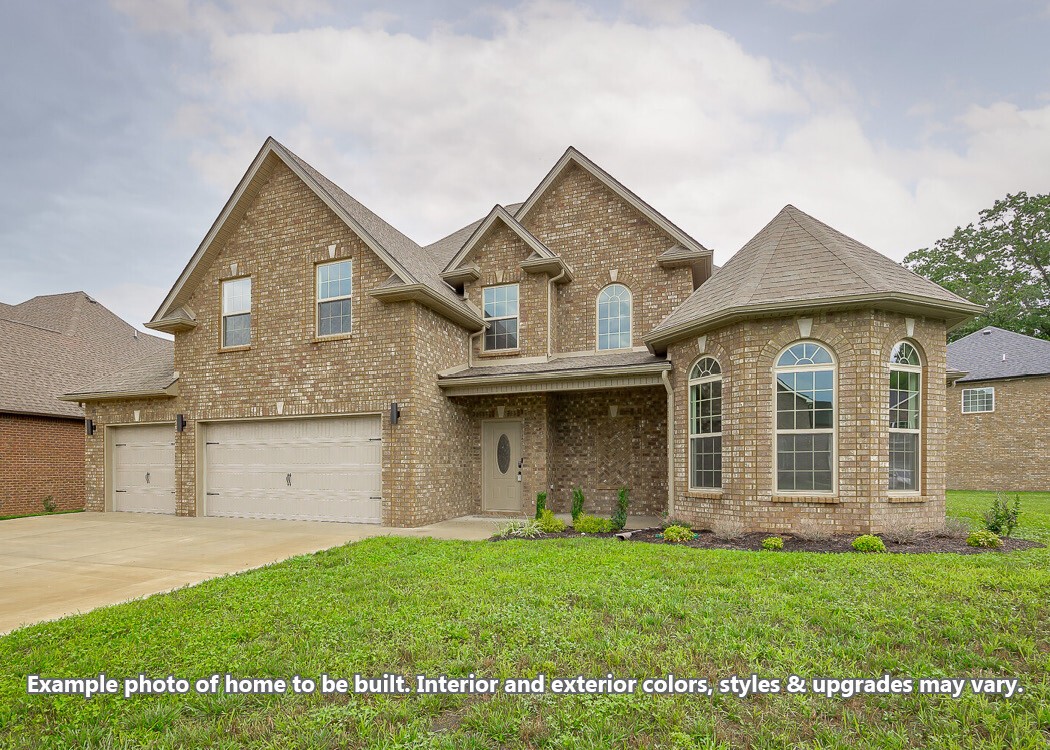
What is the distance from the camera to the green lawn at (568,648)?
9.86 ft

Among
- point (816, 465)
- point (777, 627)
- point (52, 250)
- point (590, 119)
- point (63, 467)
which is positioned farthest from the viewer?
point (52, 250)

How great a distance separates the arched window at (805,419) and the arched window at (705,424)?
1044 millimetres

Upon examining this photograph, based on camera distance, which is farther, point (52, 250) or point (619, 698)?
point (52, 250)

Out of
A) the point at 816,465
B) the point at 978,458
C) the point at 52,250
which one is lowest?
the point at 978,458

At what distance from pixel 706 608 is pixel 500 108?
1551 centimetres

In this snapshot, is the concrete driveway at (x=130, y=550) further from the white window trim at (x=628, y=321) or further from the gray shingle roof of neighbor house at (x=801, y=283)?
the gray shingle roof of neighbor house at (x=801, y=283)

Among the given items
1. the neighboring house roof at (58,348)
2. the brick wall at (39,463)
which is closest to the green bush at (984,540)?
the neighboring house roof at (58,348)

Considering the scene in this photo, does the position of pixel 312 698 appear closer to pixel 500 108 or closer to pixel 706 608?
pixel 706 608

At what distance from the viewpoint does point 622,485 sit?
12609 mm

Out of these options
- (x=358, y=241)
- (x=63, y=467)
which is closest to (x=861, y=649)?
(x=358, y=241)

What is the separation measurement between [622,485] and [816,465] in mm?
4899

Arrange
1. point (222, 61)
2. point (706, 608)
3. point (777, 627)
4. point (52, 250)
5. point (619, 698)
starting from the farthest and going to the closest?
point (52, 250) < point (222, 61) < point (706, 608) < point (777, 627) < point (619, 698)

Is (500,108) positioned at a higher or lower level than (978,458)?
higher

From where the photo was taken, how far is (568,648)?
4004 millimetres
